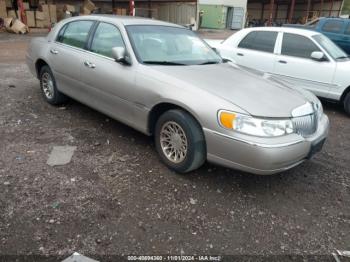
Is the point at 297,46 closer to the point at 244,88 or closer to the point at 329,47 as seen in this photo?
the point at 329,47

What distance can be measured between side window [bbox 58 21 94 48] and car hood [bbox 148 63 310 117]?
155 cm

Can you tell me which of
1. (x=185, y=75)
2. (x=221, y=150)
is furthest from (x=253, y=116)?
(x=185, y=75)

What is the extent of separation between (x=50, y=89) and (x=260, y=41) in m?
4.40

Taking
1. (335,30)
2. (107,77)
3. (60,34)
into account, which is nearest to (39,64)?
(60,34)

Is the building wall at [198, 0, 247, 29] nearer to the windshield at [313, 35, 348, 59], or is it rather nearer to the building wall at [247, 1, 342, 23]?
the building wall at [247, 1, 342, 23]

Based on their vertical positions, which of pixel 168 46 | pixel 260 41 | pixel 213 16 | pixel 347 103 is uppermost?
pixel 168 46

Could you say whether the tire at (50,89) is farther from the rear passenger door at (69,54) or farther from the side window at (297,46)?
the side window at (297,46)

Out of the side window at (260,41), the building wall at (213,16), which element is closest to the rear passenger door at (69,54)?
the side window at (260,41)

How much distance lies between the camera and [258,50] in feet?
23.3

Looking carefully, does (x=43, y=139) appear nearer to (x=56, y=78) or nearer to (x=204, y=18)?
(x=56, y=78)

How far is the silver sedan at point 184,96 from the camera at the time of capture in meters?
3.10

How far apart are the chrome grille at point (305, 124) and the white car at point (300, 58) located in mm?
2456

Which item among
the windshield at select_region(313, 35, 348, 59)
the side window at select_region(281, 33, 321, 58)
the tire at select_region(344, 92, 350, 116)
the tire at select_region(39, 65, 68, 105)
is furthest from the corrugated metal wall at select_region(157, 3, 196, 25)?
the tire at select_region(39, 65, 68, 105)

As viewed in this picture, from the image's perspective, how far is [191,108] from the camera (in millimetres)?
3314
